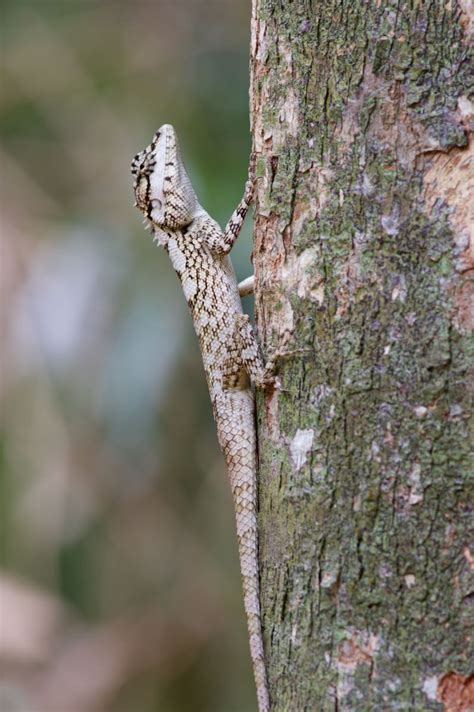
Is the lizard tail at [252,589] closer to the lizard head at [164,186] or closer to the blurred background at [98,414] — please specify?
the lizard head at [164,186]

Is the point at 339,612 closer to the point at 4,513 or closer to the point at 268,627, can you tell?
the point at 268,627

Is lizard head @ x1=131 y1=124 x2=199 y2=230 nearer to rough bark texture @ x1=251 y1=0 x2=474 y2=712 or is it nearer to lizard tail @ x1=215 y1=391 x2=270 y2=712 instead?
lizard tail @ x1=215 y1=391 x2=270 y2=712

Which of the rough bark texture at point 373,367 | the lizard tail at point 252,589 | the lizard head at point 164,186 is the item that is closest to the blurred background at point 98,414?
the lizard head at point 164,186

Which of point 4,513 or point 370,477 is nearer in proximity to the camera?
→ point 370,477

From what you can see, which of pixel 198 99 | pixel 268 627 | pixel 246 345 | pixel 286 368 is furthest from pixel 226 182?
pixel 268 627

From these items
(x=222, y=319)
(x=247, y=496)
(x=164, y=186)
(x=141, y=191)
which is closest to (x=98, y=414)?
(x=141, y=191)

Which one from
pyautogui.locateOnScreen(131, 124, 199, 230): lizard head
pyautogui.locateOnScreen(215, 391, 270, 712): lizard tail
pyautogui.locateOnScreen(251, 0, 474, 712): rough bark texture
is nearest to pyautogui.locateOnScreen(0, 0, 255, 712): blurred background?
pyautogui.locateOnScreen(131, 124, 199, 230): lizard head

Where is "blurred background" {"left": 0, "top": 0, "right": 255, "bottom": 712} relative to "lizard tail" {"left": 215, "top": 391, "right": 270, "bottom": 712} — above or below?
above
